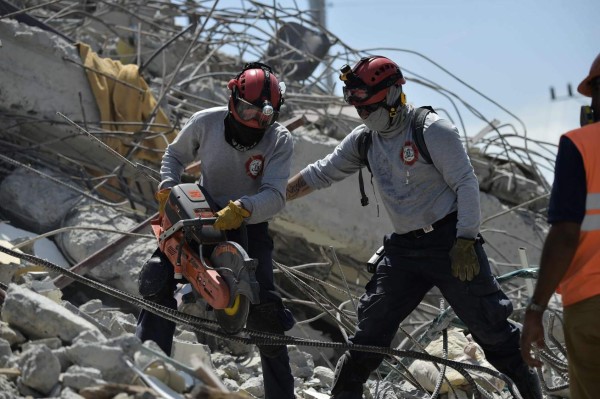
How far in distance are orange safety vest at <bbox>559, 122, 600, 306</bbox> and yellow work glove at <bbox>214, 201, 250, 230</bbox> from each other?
67.8 inches

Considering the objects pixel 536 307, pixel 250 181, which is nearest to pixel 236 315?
pixel 250 181

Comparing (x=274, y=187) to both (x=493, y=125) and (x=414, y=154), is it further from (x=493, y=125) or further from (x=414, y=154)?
(x=493, y=125)

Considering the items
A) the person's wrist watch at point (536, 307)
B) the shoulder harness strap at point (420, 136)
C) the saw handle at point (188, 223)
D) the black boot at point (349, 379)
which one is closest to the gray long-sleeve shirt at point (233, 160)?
the saw handle at point (188, 223)

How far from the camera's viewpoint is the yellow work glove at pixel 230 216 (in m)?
5.20

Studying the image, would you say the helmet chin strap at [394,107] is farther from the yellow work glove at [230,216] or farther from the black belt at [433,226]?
the yellow work glove at [230,216]

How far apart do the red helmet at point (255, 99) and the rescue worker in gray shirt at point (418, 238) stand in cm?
40

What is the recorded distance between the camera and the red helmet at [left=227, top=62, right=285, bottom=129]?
5379 millimetres

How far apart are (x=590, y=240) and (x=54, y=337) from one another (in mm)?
2406

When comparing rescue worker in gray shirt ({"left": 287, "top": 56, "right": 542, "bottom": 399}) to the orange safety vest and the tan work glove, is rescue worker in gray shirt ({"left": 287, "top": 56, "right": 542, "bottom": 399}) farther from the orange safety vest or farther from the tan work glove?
the orange safety vest

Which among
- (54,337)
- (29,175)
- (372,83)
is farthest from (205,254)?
(29,175)

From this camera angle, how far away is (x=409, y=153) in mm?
5398

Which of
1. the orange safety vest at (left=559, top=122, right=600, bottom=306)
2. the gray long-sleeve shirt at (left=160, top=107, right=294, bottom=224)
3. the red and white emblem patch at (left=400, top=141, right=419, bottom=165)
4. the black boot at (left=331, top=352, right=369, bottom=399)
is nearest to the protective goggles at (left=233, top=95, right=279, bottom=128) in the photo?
the gray long-sleeve shirt at (left=160, top=107, right=294, bottom=224)

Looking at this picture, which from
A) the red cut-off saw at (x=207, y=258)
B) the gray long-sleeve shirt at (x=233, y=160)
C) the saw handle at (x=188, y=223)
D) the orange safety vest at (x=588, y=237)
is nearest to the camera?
the orange safety vest at (x=588, y=237)

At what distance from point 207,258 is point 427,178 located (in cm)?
119
